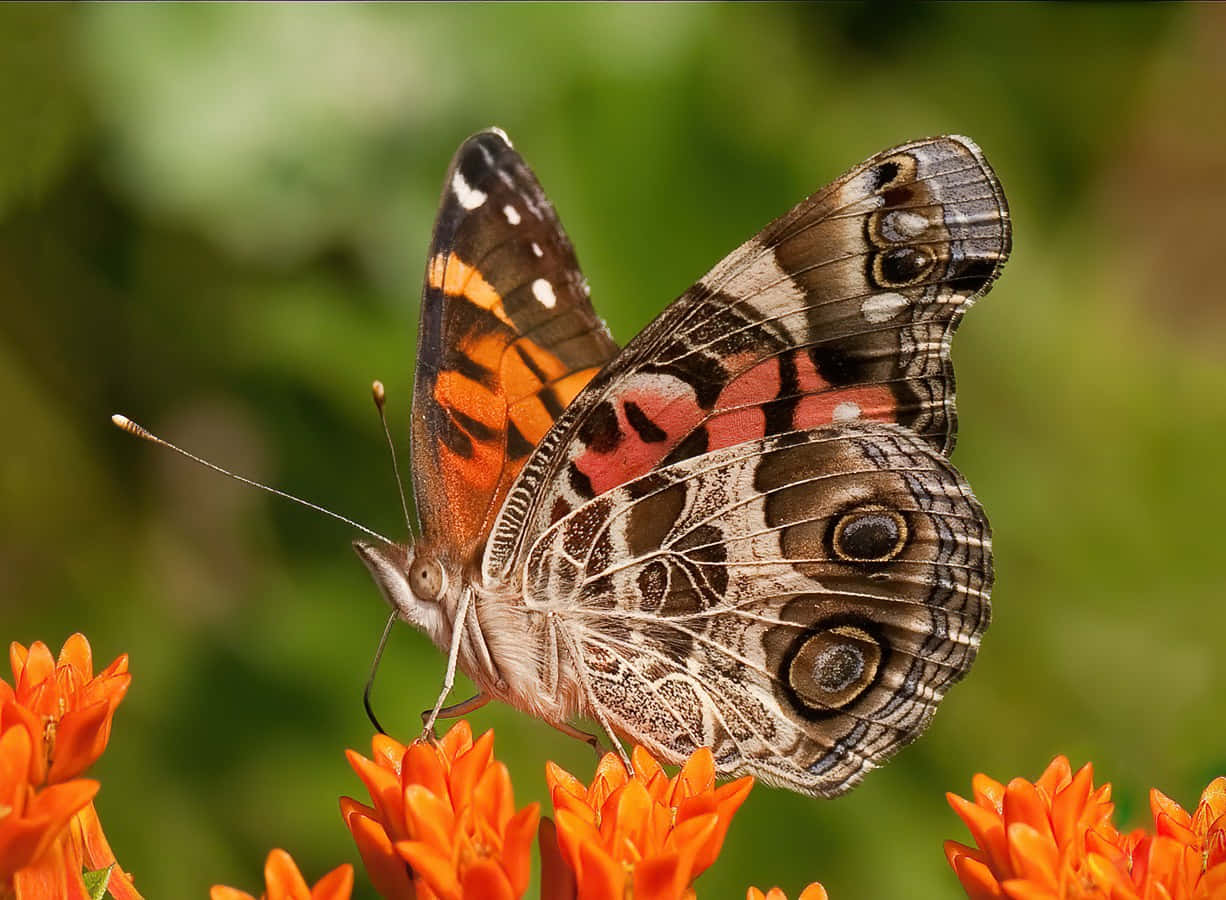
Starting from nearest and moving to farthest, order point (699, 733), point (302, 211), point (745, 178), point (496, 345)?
1. point (699, 733)
2. point (496, 345)
3. point (302, 211)
4. point (745, 178)

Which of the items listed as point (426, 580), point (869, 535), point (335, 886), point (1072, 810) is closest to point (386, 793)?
point (335, 886)

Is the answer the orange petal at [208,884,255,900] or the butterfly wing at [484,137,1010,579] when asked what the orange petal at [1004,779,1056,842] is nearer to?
the butterfly wing at [484,137,1010,579]

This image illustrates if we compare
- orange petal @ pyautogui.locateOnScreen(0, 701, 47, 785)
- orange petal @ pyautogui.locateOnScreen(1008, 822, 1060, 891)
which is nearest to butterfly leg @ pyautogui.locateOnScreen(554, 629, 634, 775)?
orange petal @ pyautogui.locateOnScreen(1008, 822, 1060, 891)

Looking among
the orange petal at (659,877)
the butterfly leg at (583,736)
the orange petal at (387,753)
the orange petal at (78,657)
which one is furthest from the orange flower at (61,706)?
the butterfly leg at (583,736)

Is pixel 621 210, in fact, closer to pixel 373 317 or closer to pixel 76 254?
pixel 373 317

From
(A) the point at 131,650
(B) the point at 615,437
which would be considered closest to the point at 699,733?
(B) the point at 615,437

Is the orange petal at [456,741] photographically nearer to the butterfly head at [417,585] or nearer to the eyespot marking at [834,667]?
the butterfly head at [417,585]
